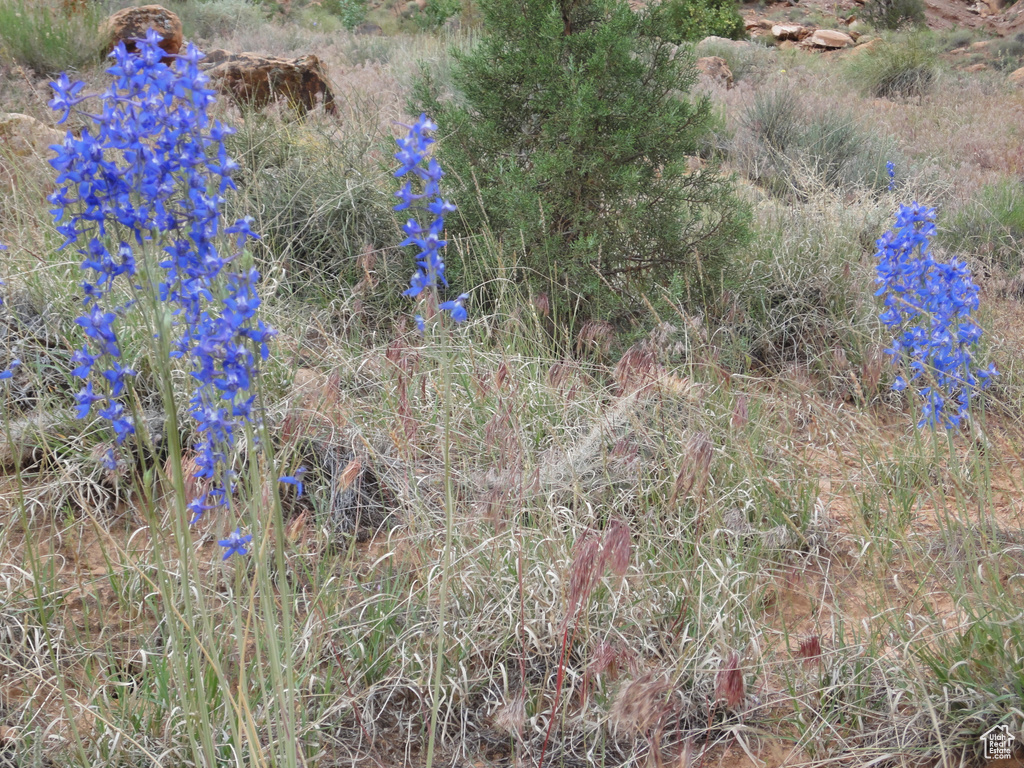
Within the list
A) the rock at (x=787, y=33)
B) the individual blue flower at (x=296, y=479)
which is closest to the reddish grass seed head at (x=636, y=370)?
the individual blue flower at (x=296, y=479)

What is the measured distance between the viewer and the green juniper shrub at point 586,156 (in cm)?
362

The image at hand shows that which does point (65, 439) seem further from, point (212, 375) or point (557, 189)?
point (557, 189)

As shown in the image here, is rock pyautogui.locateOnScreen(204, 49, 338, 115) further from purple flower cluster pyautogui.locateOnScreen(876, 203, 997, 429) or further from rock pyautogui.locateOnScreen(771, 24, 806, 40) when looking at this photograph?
rock pyautogui.locateOnScreen(771, 24, 806, 40)

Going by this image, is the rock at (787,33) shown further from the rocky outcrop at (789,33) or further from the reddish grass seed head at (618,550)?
the reddish grass seed head at (618,550)

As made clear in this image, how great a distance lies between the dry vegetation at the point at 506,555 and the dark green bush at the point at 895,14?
23.9m

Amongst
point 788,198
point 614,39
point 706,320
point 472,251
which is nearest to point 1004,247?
point 788,198

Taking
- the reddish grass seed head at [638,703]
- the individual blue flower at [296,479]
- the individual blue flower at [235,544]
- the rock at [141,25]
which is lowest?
the reddish grass seed head at [638,703]

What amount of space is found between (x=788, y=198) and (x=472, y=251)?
3.13 metres

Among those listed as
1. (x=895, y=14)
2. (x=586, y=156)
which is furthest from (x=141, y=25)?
(x=895, y=14)

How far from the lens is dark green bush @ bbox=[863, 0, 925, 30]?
23938mm

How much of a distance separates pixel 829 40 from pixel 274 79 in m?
18.9

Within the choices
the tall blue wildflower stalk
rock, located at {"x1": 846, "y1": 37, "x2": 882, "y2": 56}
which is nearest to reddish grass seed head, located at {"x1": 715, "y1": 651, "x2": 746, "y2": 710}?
the tall blue wildflower stalk

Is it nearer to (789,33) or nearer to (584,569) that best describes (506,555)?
(584,569)

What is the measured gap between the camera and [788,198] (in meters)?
5.98
